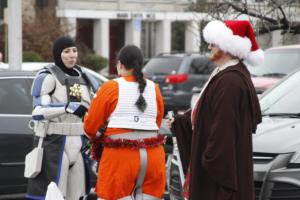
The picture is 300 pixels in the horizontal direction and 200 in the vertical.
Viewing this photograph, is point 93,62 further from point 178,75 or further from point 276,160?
point 276,160

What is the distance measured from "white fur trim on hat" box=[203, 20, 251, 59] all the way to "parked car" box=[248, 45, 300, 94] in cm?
872

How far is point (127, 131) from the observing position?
5984 millimetres

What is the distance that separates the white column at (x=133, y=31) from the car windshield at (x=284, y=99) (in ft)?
128

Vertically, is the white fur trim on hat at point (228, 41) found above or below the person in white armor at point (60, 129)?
above

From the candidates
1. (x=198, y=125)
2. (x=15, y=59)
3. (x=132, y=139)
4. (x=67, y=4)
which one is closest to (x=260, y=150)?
(x=132, y=139)

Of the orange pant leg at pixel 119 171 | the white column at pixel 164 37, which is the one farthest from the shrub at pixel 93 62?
the orange pant leg at pixel 119 171

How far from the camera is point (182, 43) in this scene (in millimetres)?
51250

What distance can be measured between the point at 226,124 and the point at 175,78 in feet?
47.7

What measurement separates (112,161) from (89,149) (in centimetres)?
64

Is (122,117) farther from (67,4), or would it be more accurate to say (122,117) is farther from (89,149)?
(67,4)

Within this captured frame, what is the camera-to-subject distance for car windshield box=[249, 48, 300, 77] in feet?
47.1

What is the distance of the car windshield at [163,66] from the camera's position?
1967 cm

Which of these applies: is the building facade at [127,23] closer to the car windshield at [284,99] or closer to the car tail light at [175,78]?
the car tail light at [175,78]

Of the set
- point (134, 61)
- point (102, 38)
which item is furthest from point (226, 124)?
point (102, 38)
